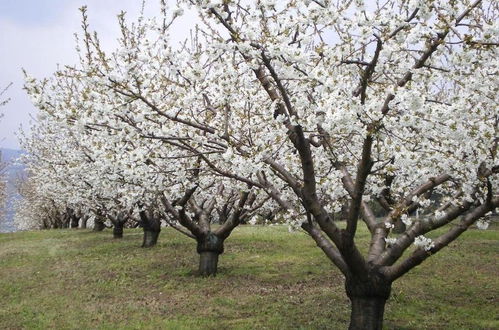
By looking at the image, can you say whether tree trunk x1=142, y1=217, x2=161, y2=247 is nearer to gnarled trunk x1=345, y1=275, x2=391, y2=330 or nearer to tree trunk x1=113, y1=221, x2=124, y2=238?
tree trunk x1=113, y1=221, x2=124, y2=238

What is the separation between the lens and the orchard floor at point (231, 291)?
1303 centimetres

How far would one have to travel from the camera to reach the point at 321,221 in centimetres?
961

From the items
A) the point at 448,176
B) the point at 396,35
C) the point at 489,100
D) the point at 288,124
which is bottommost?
the point at 448,176

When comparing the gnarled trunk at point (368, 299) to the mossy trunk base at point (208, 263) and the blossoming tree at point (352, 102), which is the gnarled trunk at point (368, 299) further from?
the mossy trunk base at point (208, 263)

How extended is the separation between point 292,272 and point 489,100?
12.2m

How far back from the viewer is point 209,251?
1861 cm

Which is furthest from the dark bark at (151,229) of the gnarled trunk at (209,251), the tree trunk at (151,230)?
the gnarled trunk at (209,251)

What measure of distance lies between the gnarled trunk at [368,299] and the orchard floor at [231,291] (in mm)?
1727

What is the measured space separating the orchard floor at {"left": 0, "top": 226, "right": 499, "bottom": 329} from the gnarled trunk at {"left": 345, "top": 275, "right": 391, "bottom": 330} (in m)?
1.73

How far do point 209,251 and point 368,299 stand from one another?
29.9ft

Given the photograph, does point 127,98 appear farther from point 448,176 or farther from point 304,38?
point 448,176

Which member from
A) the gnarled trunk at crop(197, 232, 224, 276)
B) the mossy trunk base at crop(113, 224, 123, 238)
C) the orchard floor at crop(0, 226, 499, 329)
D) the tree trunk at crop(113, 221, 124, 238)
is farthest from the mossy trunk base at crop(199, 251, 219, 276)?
the mossy trunk base at crop(113, 224, 123, 238)

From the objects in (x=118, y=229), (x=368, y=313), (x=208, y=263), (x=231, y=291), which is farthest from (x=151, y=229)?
(x=368, y=313)

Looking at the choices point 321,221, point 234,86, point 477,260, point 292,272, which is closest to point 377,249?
→ point 321,221
